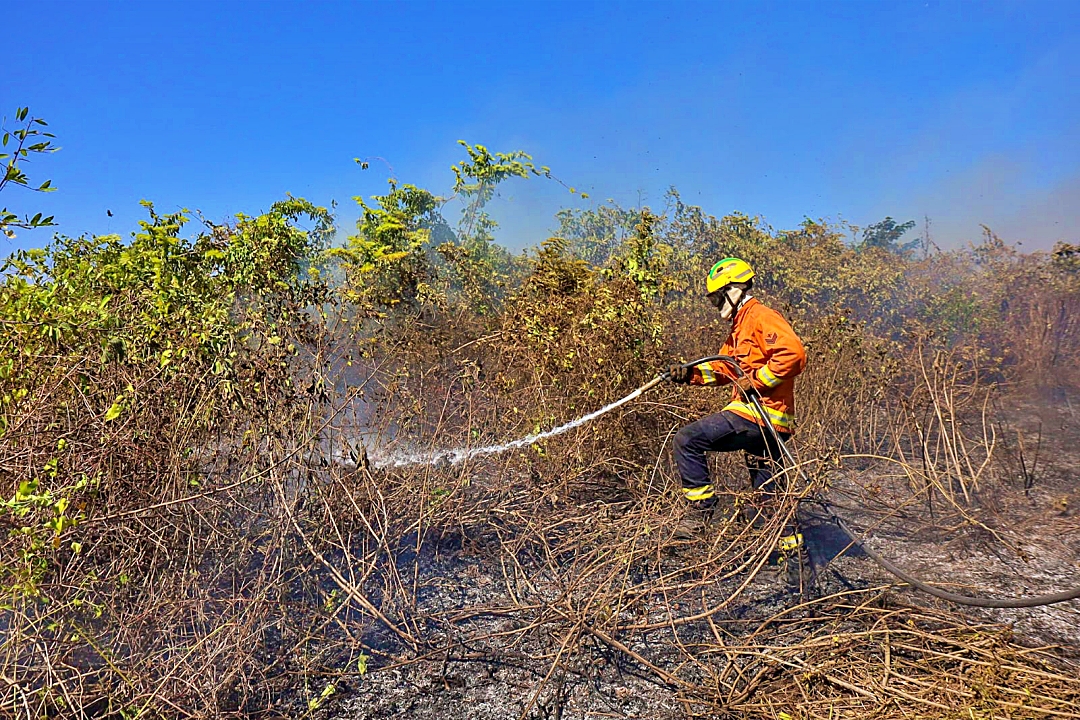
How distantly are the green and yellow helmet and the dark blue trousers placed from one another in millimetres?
926

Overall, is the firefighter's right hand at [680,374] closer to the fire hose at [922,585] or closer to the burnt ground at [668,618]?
the fire hose at [922,585]

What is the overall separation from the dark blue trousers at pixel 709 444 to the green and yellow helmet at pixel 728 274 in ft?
3.04

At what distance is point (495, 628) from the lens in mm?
3697

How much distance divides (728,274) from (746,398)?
2.91ft

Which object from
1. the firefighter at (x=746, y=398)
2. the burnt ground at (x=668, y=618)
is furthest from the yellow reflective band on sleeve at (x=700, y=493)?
the burnt ground at (x=668, y=618)

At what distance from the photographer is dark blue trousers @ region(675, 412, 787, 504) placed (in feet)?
13.6

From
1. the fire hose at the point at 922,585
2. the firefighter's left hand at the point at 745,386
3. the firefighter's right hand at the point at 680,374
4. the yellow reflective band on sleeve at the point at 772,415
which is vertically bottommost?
the fire hose at the point at 922,585

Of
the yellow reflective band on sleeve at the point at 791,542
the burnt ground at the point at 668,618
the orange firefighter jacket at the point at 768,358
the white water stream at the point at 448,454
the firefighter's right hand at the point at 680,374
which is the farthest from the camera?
the white water stream at the point at 448,454

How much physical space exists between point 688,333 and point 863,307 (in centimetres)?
608

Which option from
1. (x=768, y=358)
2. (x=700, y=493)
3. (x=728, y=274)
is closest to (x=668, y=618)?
(x=700, y=493)

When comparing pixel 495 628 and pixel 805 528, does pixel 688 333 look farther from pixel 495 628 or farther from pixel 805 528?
pixel 495 628

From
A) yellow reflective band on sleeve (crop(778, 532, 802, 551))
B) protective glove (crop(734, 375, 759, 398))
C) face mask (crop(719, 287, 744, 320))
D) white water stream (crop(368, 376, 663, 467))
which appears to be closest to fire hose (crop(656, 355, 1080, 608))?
protective glove (crop(734, 375, 759, 398))

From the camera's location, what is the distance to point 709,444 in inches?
164

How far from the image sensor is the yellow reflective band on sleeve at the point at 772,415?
4098 millimetres
